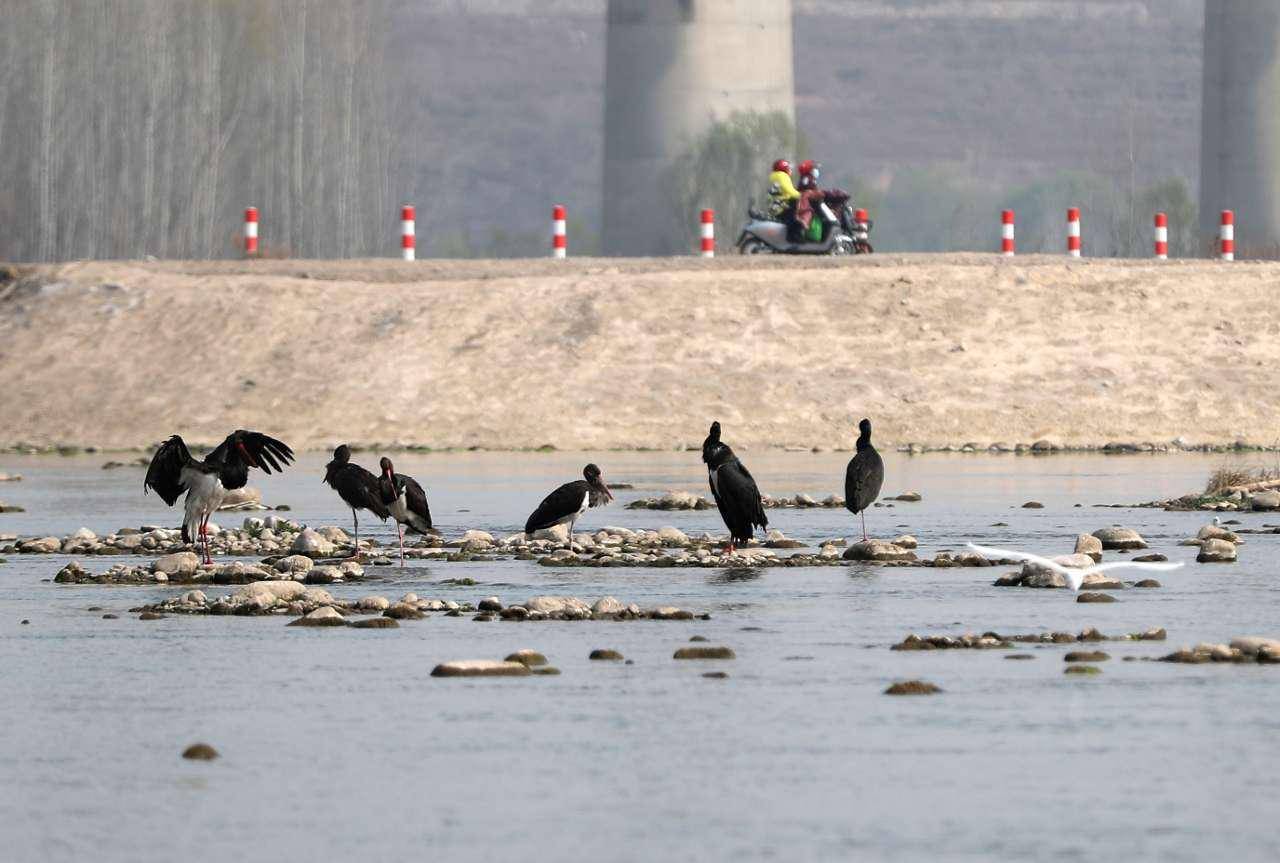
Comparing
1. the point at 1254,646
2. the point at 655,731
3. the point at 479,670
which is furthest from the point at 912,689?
the point at 479,670

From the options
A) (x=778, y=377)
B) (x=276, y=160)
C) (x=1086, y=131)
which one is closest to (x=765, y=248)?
(x=778, y=377)

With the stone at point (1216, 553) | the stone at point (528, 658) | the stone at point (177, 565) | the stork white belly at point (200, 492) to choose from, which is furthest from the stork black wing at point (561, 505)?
the stone at point (528, 658)

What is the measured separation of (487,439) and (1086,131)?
88720 mm

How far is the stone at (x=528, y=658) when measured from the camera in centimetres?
1280

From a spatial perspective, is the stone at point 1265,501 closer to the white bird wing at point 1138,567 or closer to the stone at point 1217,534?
the stone at point 1217,534

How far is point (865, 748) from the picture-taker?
10531mm

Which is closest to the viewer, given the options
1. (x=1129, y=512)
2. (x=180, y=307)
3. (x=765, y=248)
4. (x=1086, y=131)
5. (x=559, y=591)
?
(x=559, y=591)

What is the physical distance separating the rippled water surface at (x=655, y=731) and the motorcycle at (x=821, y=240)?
2324cm

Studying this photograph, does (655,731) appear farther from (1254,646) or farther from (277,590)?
(277,590)

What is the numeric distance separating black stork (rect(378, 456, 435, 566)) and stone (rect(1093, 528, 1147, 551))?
174 inches

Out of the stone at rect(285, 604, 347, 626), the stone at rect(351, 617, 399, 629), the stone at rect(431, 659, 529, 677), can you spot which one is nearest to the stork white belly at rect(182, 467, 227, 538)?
the stone at rect(285, 604, 347, 626)

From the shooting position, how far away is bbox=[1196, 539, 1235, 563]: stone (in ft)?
57.7

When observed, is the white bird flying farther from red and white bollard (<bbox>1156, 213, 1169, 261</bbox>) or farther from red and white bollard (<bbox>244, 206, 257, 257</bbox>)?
red and white bollard (<bbox>244, 206, 257, 257</bbox>)

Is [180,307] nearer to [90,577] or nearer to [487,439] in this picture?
[487,439]
